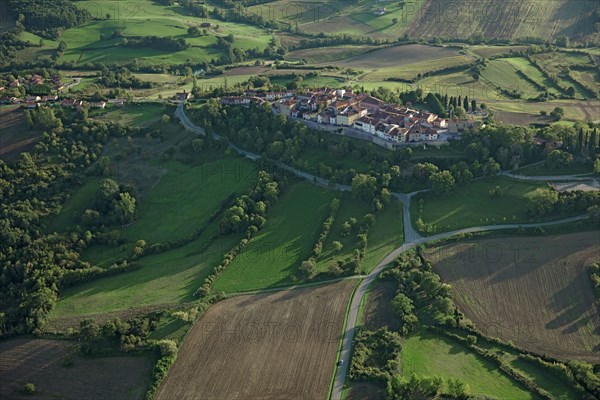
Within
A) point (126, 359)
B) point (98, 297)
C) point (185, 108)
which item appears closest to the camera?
point (126, 359)

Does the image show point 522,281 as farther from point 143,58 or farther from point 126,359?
point 143,58

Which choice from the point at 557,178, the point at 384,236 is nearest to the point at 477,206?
the point at 557,178

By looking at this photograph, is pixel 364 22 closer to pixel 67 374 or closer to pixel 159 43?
pixel 159 43

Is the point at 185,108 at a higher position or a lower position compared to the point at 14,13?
lower

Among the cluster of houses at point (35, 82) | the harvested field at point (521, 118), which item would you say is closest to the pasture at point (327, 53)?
the cluster of houses at point (35, 82)

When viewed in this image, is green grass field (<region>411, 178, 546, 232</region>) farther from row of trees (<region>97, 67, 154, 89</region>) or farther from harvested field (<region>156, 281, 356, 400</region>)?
row of trees (<region>97, 67, 154, 89</region>)

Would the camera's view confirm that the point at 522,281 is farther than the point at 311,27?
No

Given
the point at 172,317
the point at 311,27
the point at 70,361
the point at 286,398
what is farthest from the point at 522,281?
the point at 311,27
